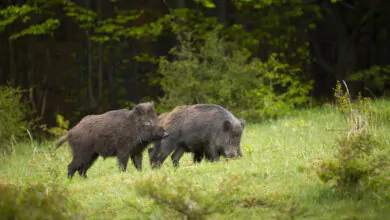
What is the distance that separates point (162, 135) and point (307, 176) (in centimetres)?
311

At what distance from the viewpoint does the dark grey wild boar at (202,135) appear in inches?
382

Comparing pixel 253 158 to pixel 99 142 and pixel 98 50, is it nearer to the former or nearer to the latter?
pixel 99 142

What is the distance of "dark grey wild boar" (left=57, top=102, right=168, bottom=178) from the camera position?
949cm

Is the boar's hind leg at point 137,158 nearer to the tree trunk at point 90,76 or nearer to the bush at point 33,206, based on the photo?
the bush at point 33,206

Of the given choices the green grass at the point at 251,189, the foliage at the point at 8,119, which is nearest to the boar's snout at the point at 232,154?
the green grass at the point at 251,189

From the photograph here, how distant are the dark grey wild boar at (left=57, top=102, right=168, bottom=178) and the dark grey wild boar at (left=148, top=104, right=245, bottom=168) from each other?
252 millimetres

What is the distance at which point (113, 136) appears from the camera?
376 inches

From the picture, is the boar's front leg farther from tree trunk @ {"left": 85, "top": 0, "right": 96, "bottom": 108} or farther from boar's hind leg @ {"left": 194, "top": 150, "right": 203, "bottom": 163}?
tree trunk @ {"left": 85, "top": 0, "right": 96, "bottom": 108}

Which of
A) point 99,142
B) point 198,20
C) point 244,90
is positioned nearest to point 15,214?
point 99,142

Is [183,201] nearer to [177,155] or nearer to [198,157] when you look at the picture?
[177,155]

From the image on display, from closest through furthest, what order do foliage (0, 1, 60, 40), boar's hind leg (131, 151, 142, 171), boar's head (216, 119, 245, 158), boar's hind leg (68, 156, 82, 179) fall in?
boar's hind leg (68, 156, 82, 179), boar's head (216, 119, 245, 158), boar's hind leg (131, 151, 142, 171), foliage (0, 1, 60, 40)

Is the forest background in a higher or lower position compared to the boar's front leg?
higher

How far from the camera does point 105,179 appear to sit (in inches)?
334

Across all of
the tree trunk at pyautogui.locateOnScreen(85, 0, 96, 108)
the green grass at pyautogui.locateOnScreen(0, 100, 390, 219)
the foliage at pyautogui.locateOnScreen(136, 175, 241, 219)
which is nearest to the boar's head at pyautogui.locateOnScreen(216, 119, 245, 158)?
the green grass at pyautogui.locateOnScreen(0, 100, 390, 219)
